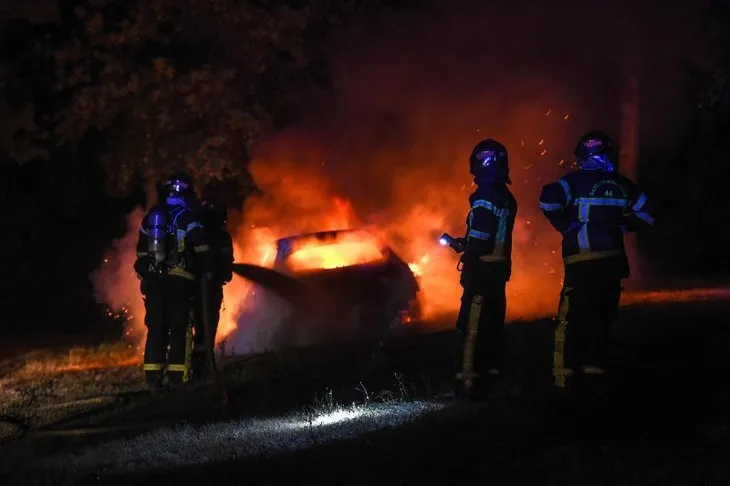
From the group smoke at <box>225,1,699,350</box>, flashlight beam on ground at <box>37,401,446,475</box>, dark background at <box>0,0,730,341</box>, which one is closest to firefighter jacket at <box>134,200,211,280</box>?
flashlight beam on ground at <box>37,401,446,475</box>

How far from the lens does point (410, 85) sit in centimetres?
1656

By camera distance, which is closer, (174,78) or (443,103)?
(174,78)

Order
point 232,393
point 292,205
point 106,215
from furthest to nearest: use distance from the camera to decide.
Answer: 1. point 106,215
2. point 292,205
3. point 232,393

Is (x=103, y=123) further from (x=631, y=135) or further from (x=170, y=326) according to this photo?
(x=631, y=135)

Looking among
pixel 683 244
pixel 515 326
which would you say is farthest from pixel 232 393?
pixel 683 244

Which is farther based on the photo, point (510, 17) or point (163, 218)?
point (510, 17)

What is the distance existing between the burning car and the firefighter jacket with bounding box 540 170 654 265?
5506 millimetres

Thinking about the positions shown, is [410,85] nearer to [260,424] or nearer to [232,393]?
[232,393]

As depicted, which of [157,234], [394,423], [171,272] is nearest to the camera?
[394,423]

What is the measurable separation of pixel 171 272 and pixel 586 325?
4.12 m

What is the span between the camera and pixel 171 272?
8945mm

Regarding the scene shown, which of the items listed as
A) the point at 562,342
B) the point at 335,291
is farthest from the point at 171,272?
the point at 562,342

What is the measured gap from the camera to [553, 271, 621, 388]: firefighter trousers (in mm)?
6480

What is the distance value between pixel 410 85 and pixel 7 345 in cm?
820
